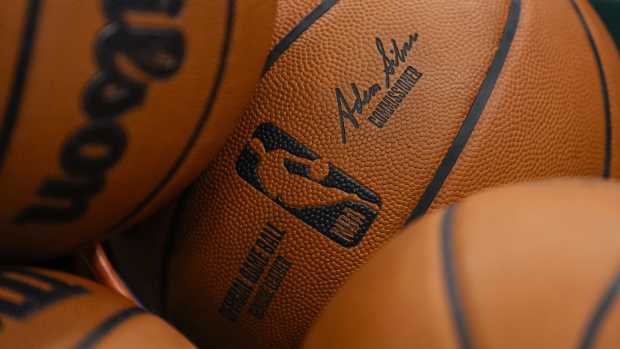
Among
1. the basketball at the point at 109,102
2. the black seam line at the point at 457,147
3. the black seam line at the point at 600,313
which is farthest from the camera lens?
the black seam line at the point at 457,147

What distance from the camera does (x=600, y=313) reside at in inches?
20.9

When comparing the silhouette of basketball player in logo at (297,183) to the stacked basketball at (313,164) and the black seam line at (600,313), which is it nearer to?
the stacked basketball at (313,164)

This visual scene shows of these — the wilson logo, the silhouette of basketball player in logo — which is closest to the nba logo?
the silhouette of basketball player in logo

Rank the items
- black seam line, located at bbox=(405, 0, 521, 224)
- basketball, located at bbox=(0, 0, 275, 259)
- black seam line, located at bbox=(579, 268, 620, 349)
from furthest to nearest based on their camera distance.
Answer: black seam line, located at bbox=(405, 0, 521, 224) < basketball, located at bbox=(0, 0, 275, 259) < black seam line, located at bbox=(579, 268, 620, 349)

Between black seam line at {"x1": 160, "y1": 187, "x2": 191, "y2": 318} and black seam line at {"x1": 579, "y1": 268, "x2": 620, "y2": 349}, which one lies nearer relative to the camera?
black seam line at {"x1": 579, "y1": 268, "x2": 620, "y2": 349}

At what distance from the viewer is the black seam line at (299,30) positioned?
0.82m

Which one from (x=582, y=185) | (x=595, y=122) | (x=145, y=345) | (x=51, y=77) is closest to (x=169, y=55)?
(x=51, y=77)

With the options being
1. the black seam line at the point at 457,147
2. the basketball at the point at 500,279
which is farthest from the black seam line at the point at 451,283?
the black seam line at the point at 457,147

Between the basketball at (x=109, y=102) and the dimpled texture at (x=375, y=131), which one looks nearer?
the basketball at (x=109, y=102)

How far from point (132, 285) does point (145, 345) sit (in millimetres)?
366

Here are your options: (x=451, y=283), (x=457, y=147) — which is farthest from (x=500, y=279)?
(x=457, y=147)

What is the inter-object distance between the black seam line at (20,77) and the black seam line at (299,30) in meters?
0.25

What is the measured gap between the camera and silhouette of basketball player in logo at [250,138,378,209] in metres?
0.80
